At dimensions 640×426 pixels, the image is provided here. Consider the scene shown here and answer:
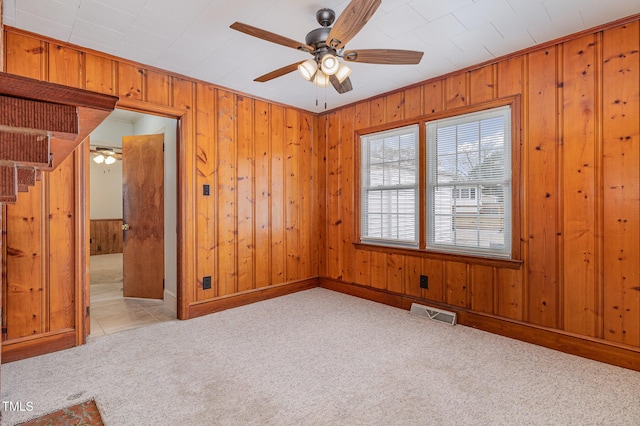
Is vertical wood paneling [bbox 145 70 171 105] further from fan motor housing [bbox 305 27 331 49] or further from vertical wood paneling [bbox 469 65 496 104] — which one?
vertical wood paneling [bbox 469 65 496 104]

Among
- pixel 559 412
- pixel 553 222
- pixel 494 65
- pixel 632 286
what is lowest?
pixel 559 412

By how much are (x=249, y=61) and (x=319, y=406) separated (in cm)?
286

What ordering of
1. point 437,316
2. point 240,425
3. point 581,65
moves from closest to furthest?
point 240,425 < point 581,65 < point 437,316

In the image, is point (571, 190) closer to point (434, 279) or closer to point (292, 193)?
point (434, 279)

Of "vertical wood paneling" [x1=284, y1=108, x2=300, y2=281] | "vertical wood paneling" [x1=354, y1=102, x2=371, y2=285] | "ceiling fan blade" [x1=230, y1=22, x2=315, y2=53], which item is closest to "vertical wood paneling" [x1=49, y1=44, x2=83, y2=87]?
"ceiling fan blade" [x1=230, y1=22, x2=315, y2=53]

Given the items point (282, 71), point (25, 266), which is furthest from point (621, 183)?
point (25, 266)

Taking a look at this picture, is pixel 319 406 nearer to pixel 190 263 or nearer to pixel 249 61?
pixel 190 263

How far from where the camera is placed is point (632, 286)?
241 centimetres

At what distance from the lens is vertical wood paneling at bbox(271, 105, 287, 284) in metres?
4.27

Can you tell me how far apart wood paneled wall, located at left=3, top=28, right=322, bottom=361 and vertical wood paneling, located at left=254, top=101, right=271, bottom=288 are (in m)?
0.01

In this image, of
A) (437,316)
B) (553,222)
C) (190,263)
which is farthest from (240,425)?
(553,222)

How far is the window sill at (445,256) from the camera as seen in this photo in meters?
2.98

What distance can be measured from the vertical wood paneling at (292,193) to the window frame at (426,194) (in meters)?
0.83

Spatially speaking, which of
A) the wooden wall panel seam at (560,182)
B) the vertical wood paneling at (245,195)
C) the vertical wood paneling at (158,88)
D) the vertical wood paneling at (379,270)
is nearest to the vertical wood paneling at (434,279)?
the vertical wood paneling at (379,270)
